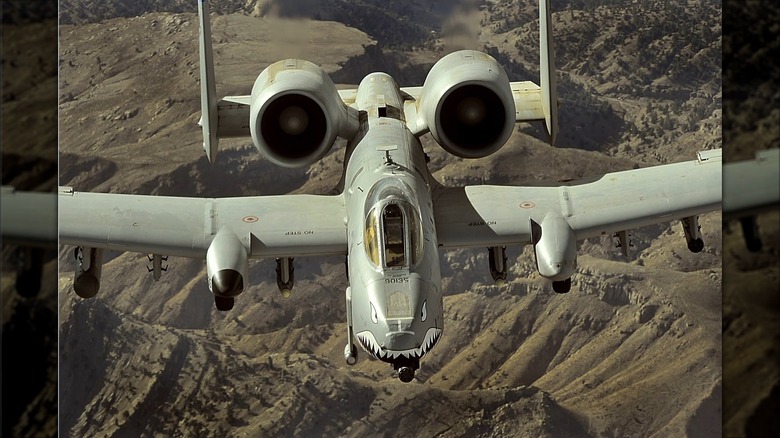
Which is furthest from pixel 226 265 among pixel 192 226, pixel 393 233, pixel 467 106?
pixel 467 106

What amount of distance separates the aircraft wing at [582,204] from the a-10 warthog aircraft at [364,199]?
0.05 feet

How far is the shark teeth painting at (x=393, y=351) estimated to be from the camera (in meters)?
10.2

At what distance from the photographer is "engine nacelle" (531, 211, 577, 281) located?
39.6 feet

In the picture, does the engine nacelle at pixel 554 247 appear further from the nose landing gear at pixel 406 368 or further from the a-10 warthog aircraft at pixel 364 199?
the nose landing gear at pixel 406 368

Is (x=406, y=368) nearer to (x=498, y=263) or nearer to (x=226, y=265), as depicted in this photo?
(x=226, y=265)

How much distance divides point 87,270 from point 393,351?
469 centimetres

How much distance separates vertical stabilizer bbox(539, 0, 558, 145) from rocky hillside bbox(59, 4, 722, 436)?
466 centimetres

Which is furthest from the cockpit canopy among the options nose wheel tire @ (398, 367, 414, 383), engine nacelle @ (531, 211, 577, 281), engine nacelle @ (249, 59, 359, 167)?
engine nacelle @ (249, 59, 359, 167)

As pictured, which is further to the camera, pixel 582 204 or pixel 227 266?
pixel 582 204

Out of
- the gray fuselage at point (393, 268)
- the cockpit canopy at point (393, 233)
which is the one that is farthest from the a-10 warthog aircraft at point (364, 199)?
the cockpit canopy at point (393, 233)

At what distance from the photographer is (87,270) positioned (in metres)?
12.9

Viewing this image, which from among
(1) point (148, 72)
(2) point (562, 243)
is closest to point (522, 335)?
(2) point (562, 243)

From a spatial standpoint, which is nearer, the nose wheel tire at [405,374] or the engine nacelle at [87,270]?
the nose wheel tire at [405,374]

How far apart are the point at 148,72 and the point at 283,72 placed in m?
13.0
